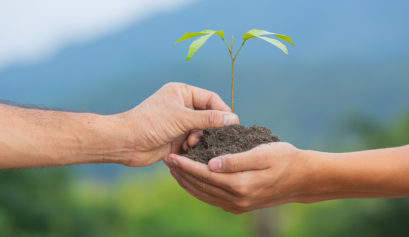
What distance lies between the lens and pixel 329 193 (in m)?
1.86

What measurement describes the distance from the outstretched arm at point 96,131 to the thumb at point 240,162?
34 centimetres

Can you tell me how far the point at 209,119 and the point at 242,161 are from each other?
1.24ft

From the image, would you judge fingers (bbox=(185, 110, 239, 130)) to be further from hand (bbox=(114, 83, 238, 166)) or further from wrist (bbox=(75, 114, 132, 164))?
wrist (bbox=(75, 114, 132, 164))

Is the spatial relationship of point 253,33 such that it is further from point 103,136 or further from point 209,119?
point 103,136

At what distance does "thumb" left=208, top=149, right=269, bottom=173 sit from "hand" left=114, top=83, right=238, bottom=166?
33cm

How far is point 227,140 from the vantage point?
1900 millimetres

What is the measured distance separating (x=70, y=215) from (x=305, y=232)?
14.7ft

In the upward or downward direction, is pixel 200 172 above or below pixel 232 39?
below

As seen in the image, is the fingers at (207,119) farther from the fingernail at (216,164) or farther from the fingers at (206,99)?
the fingernail at (216,164)

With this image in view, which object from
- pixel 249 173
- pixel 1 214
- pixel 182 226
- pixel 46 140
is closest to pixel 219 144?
pixel 249 173

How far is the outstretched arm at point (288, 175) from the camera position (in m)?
1.67

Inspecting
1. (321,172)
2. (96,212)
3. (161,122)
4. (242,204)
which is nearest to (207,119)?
(161,122)

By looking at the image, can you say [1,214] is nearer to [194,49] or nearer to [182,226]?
[182,226]

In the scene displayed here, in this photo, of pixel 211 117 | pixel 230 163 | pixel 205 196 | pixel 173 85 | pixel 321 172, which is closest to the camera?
pixel 230 163
